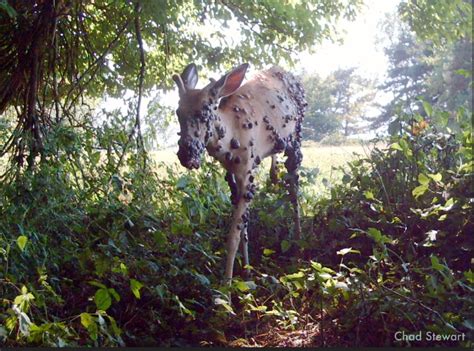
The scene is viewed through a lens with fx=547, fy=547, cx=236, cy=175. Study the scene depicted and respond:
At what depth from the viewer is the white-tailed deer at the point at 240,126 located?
9.66 ft

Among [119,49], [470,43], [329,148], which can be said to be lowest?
[329,148]

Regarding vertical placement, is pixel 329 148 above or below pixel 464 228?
above

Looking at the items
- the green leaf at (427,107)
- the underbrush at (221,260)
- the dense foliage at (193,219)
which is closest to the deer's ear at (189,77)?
the underbrush at (221,260)

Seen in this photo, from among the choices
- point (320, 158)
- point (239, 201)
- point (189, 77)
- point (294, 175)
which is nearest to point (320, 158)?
point (320, 158)

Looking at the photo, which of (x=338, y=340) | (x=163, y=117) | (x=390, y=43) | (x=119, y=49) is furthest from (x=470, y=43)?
(x=119, y=49)

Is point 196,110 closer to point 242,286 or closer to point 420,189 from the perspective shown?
point 242,286

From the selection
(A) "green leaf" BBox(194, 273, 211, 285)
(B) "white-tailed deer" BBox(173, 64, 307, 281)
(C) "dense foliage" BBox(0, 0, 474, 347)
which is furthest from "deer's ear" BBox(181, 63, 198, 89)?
(A) "green leaf" BBox(194, 273, 211, 285)

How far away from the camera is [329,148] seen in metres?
4.82

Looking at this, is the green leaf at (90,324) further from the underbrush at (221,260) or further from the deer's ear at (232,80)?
the deer's ear at (232,80)

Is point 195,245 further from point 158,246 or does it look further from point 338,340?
point 338,340

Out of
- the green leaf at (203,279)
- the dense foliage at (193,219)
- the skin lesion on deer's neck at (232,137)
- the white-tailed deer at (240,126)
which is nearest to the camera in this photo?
the dense foliage at (193,219)

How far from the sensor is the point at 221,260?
12.3 ft

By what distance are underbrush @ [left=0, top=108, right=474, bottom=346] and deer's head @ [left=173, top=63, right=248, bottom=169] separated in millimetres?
534

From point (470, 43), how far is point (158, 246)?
248 centimetres
